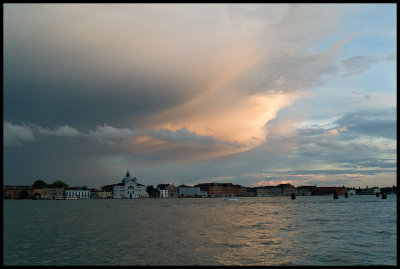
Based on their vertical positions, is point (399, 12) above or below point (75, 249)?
above

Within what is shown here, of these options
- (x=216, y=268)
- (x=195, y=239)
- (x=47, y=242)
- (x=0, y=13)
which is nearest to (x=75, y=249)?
(x=47, y=242)

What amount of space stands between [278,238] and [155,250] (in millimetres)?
9745

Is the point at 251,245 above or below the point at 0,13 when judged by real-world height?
below

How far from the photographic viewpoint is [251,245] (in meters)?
23.1

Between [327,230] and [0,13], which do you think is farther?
[327,230]

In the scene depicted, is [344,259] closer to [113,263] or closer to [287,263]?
[287,263]

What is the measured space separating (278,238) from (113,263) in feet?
42.6

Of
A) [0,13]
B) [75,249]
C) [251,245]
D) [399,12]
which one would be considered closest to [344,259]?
[251,245]

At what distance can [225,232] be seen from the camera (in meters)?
30.5

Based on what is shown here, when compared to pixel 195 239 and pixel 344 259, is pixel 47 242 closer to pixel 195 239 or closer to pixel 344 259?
pixel 195 239

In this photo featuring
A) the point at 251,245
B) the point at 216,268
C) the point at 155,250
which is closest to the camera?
the point at 216,268

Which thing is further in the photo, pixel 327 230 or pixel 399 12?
pixel 327 230

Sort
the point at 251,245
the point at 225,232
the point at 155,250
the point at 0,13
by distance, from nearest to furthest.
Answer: the point at 0,13, the point at 155,250, the point at 251,245, the point at 225,232

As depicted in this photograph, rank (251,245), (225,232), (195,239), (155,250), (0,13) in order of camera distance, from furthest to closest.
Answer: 1. (225,232)
2. (195,239)
3. (251,245)
4. (155,250)
5. (0,13)
